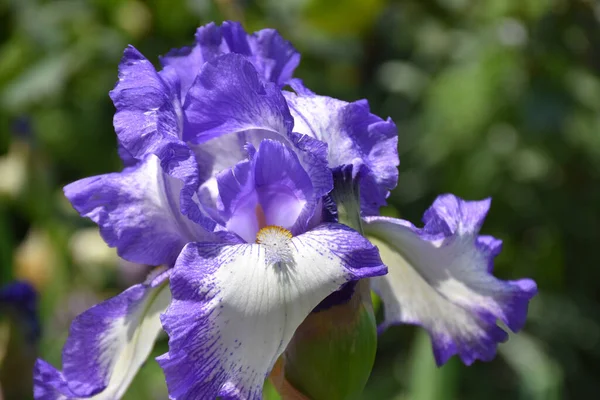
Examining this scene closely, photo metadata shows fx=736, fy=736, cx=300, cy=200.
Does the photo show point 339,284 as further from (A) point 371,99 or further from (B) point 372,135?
(A) point 371,99

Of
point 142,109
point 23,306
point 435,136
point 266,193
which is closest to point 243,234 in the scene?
point 266,193

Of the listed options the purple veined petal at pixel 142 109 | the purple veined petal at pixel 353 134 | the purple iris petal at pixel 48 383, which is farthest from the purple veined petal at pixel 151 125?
A: the purple iris petal at pixel 48 383

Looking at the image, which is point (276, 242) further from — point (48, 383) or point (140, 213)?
point (48, 383)

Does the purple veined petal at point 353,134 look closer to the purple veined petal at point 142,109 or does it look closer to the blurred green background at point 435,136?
the purple veined petal at point 142,109

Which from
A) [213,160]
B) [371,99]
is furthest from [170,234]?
[371,99]

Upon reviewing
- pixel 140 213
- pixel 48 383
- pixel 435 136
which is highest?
pixel 140 213
